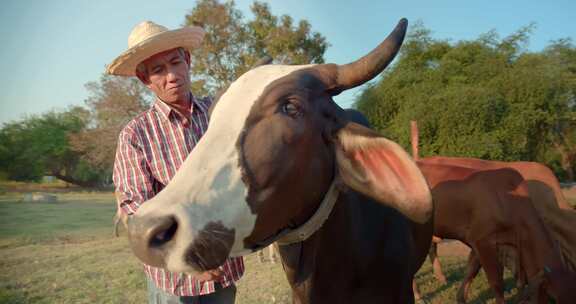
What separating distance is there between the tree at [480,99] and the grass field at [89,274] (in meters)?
5.13

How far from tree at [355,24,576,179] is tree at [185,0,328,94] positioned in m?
5.69

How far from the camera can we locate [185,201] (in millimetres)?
1342

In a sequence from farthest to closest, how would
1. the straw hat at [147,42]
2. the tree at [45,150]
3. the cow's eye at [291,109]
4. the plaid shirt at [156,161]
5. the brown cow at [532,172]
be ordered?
the tree at [45,150] < the brown cow at [532,172] < the straw hat at [147,42] < the plaid shirt at [156,161] < the cow's eye at [291,109]

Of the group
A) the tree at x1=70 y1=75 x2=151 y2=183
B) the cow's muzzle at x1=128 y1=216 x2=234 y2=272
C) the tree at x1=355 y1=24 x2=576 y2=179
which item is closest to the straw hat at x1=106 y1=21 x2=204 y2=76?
the cow's muzzle at x1=128 y1=216 x2=234 y2=272

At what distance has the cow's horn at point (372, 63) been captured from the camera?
5.84 ft

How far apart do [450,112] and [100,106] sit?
20749mm

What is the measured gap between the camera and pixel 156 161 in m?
2.42

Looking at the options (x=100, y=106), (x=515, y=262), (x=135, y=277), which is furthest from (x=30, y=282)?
(x=100, y=106)

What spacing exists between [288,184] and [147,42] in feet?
4.62

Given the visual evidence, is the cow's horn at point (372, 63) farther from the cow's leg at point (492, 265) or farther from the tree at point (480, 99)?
the tree at point (480, 99)

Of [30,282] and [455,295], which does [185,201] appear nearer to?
[455,295]

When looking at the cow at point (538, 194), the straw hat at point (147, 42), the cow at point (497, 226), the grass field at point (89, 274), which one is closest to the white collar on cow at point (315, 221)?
the straw hat at point (147, 42)

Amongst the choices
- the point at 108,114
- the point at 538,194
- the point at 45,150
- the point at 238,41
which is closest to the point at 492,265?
the point at 538,194

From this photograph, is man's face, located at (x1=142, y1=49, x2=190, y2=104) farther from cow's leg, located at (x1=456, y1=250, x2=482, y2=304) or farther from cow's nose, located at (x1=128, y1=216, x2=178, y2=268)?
cow's leg, located at (x1=456, y1=250, x2=482, y2=304)
